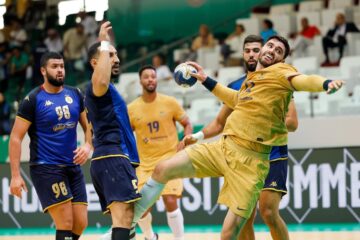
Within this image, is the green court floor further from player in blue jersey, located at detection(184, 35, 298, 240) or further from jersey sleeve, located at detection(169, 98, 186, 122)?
player in blue jersey, located at detection(184, 35, 298, 240)

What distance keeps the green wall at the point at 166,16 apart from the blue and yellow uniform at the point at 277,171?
46.1 feet

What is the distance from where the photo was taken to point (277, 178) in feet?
36.1

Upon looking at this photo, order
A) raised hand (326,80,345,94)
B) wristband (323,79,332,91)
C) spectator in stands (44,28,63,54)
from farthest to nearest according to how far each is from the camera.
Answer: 1. spectator in stands (44,28,63,54)
2. wristband (323,79,332,91)
3. raised hand (326,80,345,94)

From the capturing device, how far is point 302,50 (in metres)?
21.5

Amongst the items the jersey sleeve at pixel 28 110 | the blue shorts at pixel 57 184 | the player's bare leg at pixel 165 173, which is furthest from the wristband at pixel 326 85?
the jersey sleeve at pixel 28 110

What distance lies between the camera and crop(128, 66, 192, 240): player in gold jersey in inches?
559

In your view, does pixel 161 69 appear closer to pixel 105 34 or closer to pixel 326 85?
pixel 105 34

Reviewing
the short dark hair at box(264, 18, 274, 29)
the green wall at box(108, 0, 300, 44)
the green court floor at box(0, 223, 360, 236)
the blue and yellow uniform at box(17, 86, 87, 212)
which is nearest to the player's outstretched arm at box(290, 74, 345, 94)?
the blue and yellow uniform at box(17, 86, 87, 212)

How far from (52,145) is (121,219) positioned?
6.09ft

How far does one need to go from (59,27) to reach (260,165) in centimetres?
1648

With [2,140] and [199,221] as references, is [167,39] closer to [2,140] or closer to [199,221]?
[2,140]

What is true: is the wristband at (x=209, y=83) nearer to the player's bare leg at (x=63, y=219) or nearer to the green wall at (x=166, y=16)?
the player's bare leg at (x=63, y=219)

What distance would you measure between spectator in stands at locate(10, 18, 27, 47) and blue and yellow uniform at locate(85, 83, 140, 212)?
16125 millimetres

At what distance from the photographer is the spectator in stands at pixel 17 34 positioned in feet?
84.6
